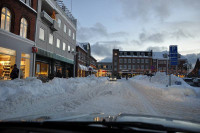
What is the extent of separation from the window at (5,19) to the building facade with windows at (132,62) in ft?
234

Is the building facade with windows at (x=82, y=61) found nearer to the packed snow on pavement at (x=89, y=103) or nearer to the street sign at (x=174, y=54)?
the packed snow on pavement at (x=89, y=103)

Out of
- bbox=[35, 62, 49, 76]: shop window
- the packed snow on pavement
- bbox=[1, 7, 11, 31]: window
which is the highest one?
bbox=[1, 7, 11, 31]: window

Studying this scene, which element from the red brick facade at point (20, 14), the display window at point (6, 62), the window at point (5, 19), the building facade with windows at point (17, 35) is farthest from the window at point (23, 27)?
the display window at point (6, 62)

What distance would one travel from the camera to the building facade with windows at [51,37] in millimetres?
19406

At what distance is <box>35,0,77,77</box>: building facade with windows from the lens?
19.4 metres

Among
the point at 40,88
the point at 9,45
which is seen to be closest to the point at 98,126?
the point at 40,88

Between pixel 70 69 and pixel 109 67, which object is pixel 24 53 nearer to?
pixel 70 69

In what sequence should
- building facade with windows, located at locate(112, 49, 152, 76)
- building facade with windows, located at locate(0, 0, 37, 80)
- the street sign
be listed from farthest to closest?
building facade with windows, located at locate(112, 49, 152, 76), building facade with windows, located at locate(0, 0, 37, 80), the street sign

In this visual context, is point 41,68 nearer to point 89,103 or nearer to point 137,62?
point 89,103

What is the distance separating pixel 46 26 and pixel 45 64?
18.2 ft

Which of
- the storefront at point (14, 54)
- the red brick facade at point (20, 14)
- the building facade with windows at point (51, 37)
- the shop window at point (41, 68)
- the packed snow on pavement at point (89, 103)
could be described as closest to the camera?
the packed snow on pavement at point (89, 103)

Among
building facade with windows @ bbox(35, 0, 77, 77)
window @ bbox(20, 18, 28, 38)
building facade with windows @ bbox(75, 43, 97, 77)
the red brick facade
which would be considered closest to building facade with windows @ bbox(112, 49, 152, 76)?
building facade with windows @ bbox(75, 43, 97, 77)

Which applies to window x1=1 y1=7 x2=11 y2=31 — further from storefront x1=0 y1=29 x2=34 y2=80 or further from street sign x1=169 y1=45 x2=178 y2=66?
street sign x1=169 y1=45 x2=178 y2=66

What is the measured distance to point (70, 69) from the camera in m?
33.0
